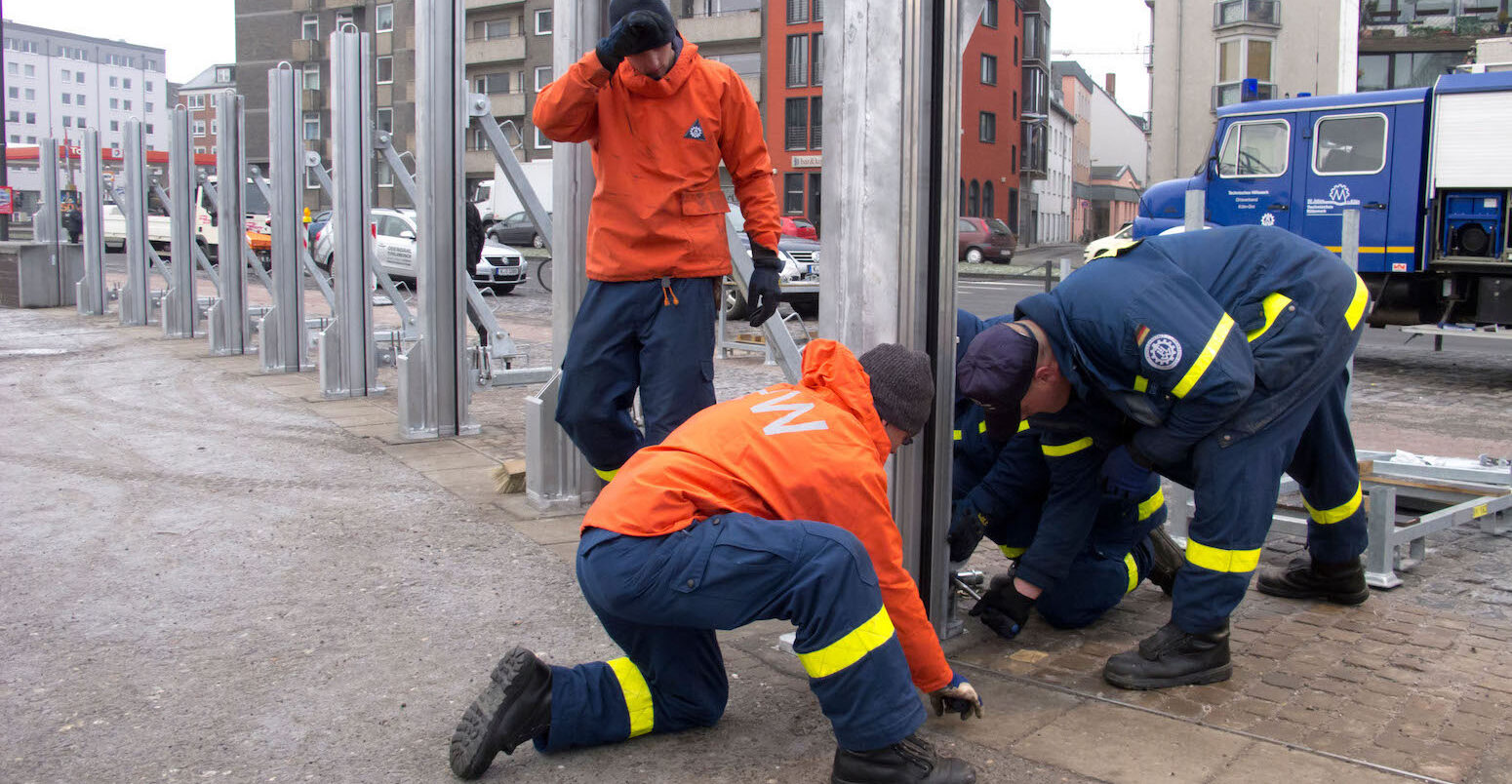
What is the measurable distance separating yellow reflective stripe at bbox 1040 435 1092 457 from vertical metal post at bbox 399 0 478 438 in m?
4.34

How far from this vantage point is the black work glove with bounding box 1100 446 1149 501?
4094 mm

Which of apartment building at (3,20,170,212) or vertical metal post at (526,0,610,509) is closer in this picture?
vertical metal post at (526,0,610,509)

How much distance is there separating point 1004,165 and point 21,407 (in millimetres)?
56801

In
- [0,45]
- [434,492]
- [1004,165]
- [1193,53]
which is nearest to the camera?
[434,492]

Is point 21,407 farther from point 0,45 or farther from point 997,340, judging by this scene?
point 0,45

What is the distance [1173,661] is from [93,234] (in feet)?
52.3

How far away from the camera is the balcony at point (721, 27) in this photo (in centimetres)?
5003

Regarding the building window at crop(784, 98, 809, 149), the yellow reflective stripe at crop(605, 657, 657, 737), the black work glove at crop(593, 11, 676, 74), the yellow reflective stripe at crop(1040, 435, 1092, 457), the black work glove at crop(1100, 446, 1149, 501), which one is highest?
the building window at crop(784, 98, 809, 149)

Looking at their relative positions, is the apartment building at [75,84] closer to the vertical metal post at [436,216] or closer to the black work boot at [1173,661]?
the vertical metal post at [436,216]

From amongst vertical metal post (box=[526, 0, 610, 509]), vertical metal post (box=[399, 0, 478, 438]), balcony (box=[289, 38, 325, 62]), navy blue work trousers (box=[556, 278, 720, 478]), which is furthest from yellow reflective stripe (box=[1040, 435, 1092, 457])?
balcony (box=[289, 38, 325, 62])

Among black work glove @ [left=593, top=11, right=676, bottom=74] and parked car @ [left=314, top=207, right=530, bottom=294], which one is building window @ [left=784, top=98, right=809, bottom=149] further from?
black work glove @ [left=593, top=11, right=676, bottom=74]

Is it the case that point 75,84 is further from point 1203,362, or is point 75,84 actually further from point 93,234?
point 1203,362

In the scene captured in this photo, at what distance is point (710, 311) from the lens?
458 centimetres

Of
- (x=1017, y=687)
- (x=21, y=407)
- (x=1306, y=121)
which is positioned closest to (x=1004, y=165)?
(x=1306, y=121)
